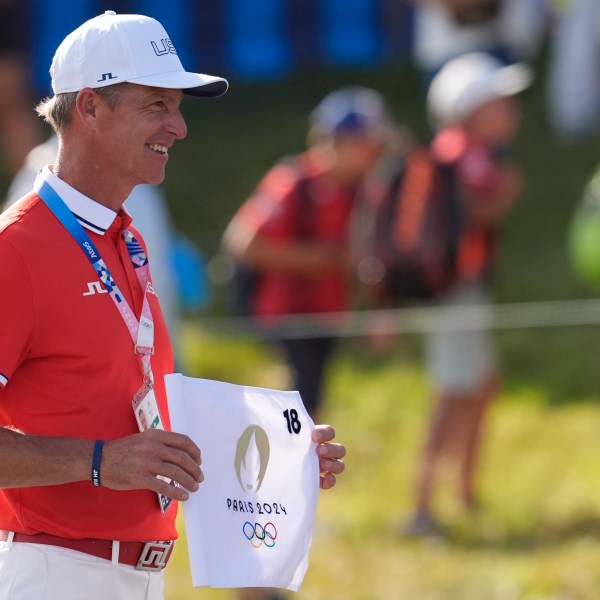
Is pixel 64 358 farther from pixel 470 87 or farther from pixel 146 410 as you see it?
pixel 470 87

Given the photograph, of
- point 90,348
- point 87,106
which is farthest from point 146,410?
point 87,106

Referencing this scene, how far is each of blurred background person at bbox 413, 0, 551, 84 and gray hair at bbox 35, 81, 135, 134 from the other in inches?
300

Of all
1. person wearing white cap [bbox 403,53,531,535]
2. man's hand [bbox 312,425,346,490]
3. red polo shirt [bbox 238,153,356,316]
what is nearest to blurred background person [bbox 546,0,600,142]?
person wearing white cap [bbox 403,53,531,535]

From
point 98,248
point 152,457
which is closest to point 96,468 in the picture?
point 152,457

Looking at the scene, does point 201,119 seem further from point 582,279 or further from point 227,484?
point 227,484

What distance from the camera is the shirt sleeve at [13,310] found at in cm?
297

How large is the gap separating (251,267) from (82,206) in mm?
3825

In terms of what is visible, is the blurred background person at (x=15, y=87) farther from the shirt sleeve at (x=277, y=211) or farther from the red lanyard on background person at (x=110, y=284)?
the red lanyard on background person at (x=110, y=284)

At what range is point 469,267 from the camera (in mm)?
7016

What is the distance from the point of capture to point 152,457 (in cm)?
297

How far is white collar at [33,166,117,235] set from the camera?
3195mm

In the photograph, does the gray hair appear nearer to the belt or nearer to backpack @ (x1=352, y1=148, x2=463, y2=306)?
the belt

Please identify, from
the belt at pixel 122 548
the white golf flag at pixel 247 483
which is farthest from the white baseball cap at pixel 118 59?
the belt at pixel 122 548

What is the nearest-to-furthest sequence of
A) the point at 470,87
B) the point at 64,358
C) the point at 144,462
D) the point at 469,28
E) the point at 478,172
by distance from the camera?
the point at 144,462 → the point at 64,358 → the point at 478,172 → the point at 470,87 → the point at 469,28
